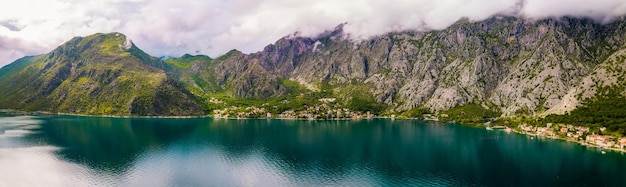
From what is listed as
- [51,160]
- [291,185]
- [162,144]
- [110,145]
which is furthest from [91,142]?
[291,185]

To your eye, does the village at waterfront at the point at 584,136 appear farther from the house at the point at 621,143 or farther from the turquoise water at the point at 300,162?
the turquoise water at the point at 300,162

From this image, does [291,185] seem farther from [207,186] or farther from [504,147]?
[504,147]

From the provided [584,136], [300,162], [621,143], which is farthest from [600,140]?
[300,162]

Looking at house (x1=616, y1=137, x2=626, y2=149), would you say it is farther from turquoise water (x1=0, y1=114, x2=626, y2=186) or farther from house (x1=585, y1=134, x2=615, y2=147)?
turquoise water (x1=0, y1=114, x2=626, y2=186)

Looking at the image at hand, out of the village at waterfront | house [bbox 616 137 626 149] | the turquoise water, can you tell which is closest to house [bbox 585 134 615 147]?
the village at waterfront

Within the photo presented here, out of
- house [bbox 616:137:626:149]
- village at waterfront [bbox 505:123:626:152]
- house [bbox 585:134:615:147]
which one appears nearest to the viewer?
house [bbox 616:137:626:149]

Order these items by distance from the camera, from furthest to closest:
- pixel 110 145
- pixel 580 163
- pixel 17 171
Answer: pixel 110 145, pixel 580 163, pixel 17 171

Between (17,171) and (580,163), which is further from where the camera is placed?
(580,163)

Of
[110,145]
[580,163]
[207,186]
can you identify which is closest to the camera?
[207,186]
